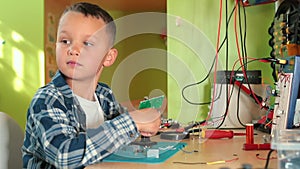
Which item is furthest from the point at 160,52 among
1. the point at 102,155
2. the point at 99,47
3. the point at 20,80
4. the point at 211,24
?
the point at 20,80

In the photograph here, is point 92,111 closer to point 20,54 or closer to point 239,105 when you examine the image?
point 239,105

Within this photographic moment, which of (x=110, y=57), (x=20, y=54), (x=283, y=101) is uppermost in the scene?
(x=20, y=54)

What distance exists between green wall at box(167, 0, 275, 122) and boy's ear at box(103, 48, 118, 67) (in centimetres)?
46

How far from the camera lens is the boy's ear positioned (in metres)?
0.92

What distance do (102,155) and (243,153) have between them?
0.30m

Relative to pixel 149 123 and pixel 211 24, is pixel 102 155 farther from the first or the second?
pixel 211 24

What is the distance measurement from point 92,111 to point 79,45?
0.68 feet

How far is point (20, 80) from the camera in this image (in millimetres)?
1743

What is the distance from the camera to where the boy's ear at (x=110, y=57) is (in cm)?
92

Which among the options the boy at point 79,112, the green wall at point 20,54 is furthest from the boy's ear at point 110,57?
the green wall at point 20,54

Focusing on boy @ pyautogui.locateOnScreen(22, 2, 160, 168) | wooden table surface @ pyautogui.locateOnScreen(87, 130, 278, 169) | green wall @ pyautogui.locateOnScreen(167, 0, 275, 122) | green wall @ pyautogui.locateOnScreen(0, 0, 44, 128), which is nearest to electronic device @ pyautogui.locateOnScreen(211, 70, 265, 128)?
green wall @ pyautogui.locateOnScreen(167, 0, 275, 122)

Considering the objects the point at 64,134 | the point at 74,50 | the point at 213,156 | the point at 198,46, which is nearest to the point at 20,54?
the point at 198,46

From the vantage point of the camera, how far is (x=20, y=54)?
68.6 inches

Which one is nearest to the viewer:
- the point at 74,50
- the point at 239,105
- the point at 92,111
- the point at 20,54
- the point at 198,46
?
the point at 74,50
